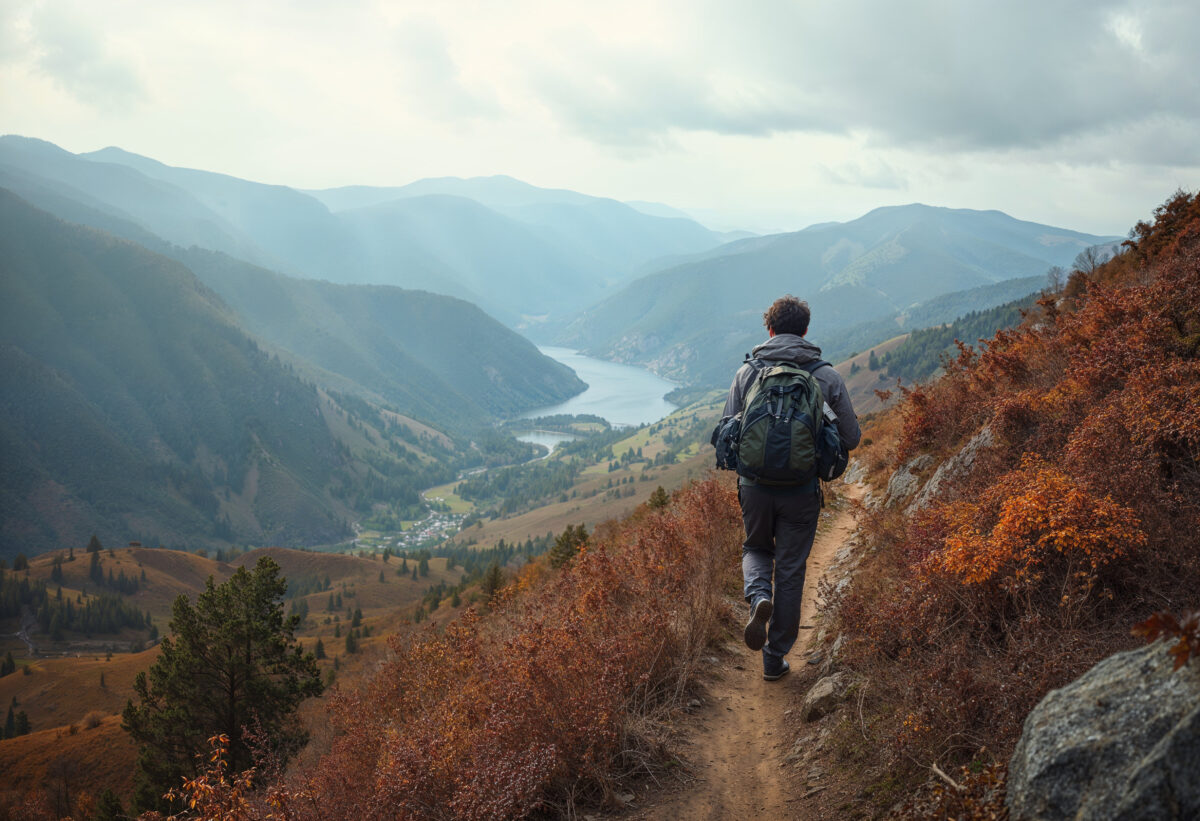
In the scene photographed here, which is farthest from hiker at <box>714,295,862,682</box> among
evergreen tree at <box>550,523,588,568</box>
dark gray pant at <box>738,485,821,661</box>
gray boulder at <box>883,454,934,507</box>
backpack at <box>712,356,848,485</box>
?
evergreen tree at <box>550,523,588,568</box>

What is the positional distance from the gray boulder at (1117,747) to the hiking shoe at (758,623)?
2667 mm

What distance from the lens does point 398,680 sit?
976cm

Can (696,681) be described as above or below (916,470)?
below

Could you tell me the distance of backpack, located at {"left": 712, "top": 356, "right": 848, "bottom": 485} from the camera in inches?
201

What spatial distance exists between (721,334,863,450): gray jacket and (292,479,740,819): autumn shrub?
2421mm

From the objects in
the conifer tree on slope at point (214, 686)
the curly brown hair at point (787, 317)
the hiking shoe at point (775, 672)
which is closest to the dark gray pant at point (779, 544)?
the hiking shoe at point (775, 672)

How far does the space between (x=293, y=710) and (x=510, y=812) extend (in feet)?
88.7

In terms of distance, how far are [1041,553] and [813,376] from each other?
2141 millimetres

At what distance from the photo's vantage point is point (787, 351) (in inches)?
222

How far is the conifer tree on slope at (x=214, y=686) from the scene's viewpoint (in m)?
23.8

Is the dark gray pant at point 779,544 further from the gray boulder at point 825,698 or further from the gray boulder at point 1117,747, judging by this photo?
the gray boulder at point 1117,747

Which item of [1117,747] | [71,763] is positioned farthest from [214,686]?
[71,763]

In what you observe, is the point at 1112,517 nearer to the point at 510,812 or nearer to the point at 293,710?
the point at 510,812

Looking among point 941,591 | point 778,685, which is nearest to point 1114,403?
point 941,591
